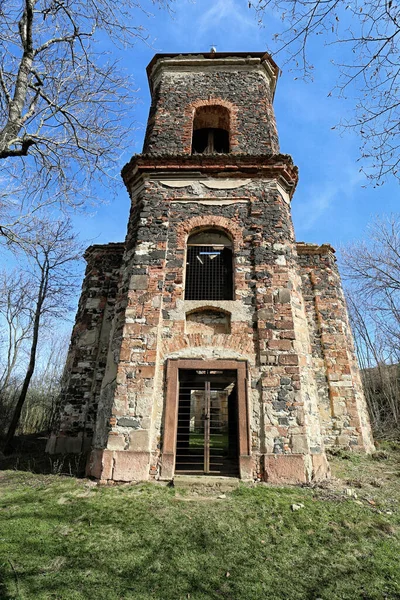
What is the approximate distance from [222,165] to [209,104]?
3.05 metres

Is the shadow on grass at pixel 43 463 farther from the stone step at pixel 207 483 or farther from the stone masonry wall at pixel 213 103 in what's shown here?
the stone masonry wall at pixel 213 103

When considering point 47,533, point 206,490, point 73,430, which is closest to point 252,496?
point 206,490

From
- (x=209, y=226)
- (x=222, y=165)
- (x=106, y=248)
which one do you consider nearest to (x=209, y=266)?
(x=209, y=226)

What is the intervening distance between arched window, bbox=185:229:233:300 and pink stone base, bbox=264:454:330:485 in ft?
11.3

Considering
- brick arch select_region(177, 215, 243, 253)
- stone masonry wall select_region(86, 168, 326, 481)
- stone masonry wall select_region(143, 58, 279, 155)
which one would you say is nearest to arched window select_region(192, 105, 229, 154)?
stone masonry wall select_region(143, 58, 279, 155)

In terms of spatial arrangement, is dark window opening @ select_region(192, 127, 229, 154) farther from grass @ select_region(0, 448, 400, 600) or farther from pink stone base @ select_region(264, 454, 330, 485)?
grass @ select_region(0, 448, 400, 600)

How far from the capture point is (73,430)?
8.93 meters

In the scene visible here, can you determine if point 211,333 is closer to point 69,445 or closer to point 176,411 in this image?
point 176,411

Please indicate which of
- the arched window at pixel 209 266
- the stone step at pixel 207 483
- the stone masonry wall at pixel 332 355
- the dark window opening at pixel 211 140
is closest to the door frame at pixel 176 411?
the stone step at pixel 207 483

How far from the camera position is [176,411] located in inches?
270

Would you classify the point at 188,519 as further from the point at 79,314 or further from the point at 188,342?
the point at 79,314

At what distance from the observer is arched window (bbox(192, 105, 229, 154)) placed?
11180 mm

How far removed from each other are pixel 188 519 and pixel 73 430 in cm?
497

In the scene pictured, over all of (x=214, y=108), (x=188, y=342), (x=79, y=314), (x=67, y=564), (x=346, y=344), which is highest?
(x=214, y=108)
